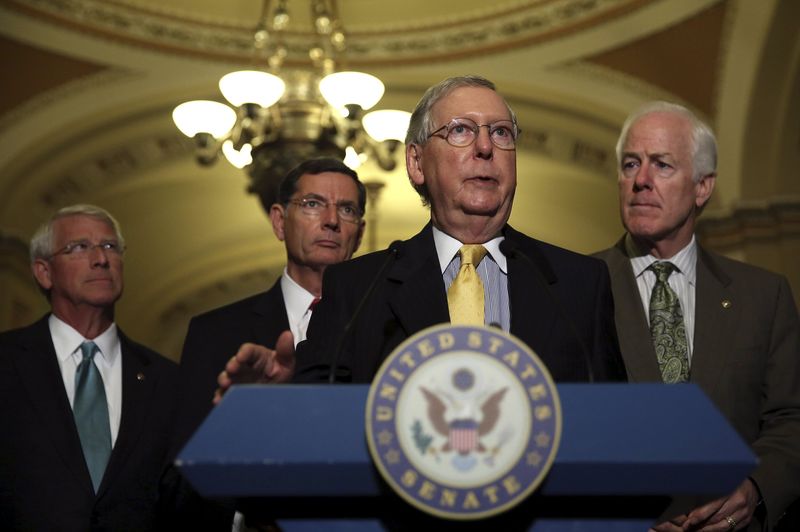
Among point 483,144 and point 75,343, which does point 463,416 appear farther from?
point 75,343

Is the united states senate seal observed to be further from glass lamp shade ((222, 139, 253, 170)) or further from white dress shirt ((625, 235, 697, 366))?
glass lamp shade ((222, 139, 253, 170))

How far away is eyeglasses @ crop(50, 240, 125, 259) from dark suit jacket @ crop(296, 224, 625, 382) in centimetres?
173

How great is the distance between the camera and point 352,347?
2.09 metres

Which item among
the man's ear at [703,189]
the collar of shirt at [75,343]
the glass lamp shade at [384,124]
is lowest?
the collar of shirt at [75,343]

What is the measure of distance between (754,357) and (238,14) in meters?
8.45

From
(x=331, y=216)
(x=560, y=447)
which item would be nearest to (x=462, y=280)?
(x=560, y=447)

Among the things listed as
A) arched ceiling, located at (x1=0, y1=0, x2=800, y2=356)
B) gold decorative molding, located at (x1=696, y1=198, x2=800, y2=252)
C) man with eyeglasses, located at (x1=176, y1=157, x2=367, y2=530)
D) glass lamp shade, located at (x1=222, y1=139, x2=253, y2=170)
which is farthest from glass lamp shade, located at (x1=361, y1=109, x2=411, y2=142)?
man with eyeglasses, located at (x1=176, y1=157, x2=367, y2=530)

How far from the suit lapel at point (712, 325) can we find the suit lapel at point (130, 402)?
1.52m

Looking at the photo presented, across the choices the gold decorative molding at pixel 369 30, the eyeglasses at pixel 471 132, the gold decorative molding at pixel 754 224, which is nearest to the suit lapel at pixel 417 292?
the eyeglasses at pixel 471 132

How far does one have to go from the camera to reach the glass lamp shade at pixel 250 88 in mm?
6758

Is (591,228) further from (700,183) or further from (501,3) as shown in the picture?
(700,183)

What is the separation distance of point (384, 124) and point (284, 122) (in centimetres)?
59

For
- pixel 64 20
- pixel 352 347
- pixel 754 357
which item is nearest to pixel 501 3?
pixel 64 20

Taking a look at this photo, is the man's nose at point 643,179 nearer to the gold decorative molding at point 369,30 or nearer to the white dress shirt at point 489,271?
the white dress shirt at point 489,271
